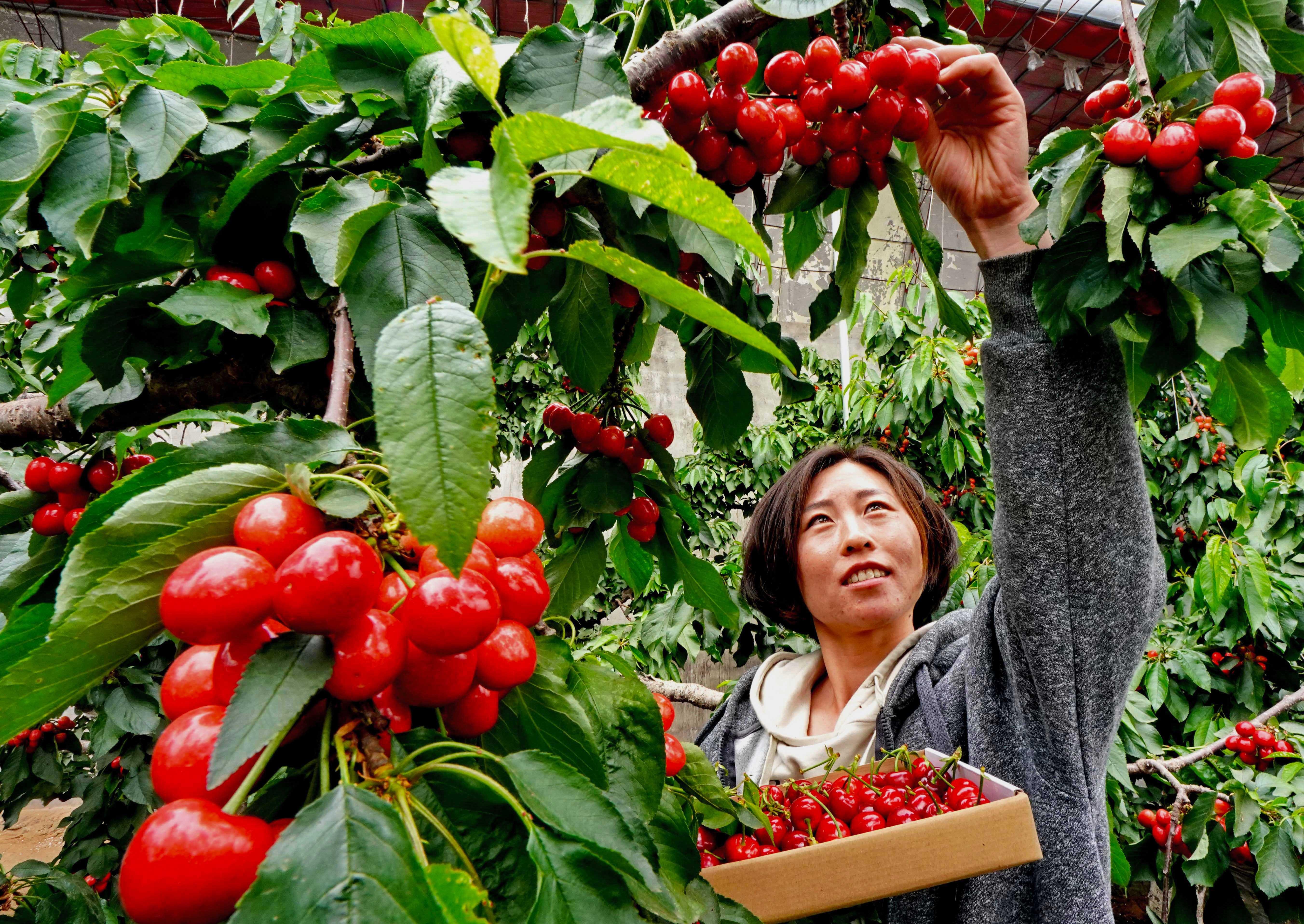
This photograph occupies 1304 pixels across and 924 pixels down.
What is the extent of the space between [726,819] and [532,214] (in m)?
0.52

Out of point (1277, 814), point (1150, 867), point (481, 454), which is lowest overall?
point (1150, 867)

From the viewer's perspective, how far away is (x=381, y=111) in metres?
0.60

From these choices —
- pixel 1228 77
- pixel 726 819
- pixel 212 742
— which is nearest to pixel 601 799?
pixel 212 742

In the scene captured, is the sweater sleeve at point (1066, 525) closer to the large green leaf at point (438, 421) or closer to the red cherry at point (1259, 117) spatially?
the red cherry at point (1259, 117)

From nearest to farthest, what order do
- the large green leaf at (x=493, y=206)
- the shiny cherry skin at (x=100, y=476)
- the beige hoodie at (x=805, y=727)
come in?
the large green leaf at (x=493, y=206) → the shiny cherry skin at (x=100, y=476) → the beige hoodie at (x=805, y=727)

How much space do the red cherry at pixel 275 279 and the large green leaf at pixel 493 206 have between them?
375 mm

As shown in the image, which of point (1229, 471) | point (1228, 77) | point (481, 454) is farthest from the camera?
point (1229, 471)

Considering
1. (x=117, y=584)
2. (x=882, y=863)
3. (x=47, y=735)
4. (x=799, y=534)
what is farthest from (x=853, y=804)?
(x=47, y=735)

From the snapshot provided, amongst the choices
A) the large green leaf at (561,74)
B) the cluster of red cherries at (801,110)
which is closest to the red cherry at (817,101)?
the cluster of red cherries at (801,110)

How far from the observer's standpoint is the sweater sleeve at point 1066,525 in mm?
953

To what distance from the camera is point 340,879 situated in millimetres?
258

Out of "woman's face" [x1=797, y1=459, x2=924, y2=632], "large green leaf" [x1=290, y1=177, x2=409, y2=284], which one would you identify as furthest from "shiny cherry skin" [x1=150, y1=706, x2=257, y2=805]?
"woman's face" [x1=797, y1=459, x2=924, y2=632]

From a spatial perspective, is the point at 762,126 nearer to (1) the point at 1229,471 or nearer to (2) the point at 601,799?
(2) the point at 601,799

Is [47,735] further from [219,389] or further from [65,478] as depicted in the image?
[219,389]
